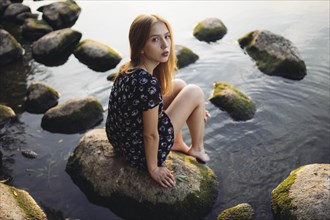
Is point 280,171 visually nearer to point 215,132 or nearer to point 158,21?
point 215,132

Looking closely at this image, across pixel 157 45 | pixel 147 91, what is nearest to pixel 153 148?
pixel 147 91

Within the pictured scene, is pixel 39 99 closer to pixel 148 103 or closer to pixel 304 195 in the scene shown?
pixel 148 103

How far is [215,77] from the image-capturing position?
9672 mm

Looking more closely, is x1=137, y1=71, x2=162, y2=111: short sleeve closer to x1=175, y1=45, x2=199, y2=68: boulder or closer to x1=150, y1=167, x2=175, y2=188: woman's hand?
x1=150, y1=167, x2=175, y2=188: woman's hand

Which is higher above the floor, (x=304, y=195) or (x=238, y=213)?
(x=304, y=195)

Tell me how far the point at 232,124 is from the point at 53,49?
7439mm

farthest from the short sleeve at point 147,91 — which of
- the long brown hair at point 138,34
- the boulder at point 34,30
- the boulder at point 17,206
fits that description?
the boulder at point 34,30

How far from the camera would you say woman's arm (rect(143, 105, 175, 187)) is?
429 cm

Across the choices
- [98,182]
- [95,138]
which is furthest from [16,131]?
[98,182]

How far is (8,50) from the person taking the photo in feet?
38.2

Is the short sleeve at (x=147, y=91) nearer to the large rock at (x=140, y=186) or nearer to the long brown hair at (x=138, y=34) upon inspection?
the long brown hair at (x=138, y=34)

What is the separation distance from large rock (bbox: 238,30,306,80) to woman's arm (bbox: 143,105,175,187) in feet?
18.9

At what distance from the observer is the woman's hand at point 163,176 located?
4770mm

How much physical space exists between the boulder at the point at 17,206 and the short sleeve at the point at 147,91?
85.5 inches
